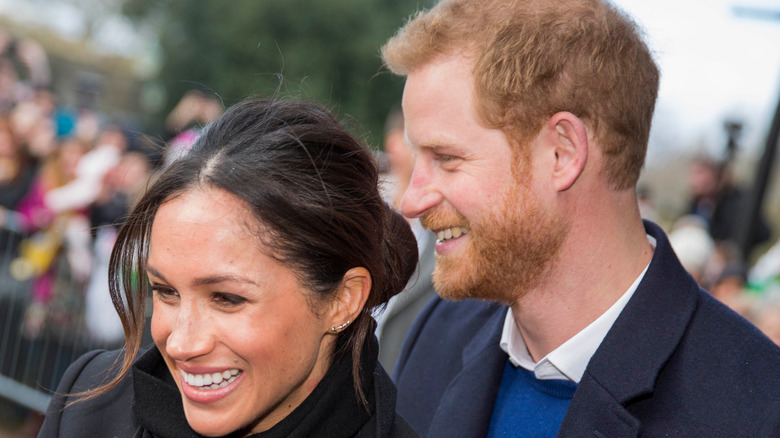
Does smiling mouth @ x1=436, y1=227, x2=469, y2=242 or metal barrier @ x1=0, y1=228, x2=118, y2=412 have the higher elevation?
smiling mouth @ x1=436, y1=227, x2=469, y2=242

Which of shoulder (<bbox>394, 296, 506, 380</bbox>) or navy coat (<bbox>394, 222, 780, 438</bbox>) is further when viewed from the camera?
shoulder (<bbox>394, 296, 506, 380</bbox>)

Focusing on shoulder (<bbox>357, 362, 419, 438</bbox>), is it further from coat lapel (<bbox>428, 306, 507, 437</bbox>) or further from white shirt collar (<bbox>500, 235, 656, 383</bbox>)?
white shirt collar (<bbox>500, 235, 656, 383</bbox>)

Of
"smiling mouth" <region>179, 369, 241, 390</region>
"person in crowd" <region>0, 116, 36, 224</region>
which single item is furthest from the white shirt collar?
"person in crowd" <region>0, 116, 36, 224</region>

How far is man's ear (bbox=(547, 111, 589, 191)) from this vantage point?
2.56m

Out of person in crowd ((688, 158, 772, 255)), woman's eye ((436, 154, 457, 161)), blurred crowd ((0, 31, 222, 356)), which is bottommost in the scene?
person in crowd ((688, 158, 772, 255))

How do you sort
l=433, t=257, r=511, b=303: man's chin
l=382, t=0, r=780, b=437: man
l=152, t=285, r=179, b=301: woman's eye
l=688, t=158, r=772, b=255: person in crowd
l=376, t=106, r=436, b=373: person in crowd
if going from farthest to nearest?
l=688, t=158, r=772, b=255: person in crowd < l=376, t=106, r=436, b=373: person in crowd < l=433, t=257, r=511, b=303: man's chin < l=382, t=0, r=780, b=437: man < l=152, t=285, r=179, b=301: woman's eye

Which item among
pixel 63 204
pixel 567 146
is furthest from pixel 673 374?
pixel 63 204

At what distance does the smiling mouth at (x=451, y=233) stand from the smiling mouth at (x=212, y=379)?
88 cm

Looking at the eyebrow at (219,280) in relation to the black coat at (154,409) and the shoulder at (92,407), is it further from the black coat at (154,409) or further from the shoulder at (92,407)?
the shoulder at (92,407)

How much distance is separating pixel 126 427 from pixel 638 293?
1567 millimetres

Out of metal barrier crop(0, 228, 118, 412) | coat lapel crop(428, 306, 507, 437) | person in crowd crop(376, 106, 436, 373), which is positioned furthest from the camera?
metal barrier crop(0, 228, 118, 412)

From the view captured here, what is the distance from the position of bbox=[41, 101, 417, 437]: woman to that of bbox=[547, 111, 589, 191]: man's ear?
0.58m

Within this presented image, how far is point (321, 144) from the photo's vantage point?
232 centimetres

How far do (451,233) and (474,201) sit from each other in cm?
16
